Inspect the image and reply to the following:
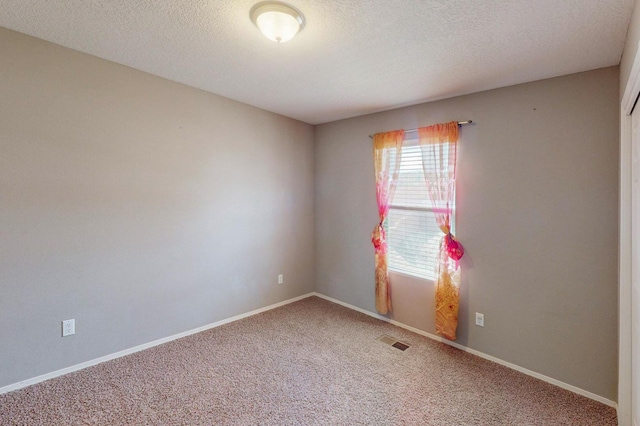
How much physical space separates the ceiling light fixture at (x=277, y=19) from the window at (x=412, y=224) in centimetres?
184

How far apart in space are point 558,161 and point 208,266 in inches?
128

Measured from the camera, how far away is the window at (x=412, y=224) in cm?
309

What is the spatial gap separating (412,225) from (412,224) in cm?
1

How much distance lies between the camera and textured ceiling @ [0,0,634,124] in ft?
5.40

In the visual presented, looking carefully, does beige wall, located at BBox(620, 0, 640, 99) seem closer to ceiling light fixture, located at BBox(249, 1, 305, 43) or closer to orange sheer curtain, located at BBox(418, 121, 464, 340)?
orange sheer curtain, located at BBox(418, 121, 464, 340)

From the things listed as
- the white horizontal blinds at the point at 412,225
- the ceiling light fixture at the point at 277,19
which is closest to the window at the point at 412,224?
the white horizontal blinds at the point at 412,225

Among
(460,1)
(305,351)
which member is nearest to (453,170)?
(460,1)

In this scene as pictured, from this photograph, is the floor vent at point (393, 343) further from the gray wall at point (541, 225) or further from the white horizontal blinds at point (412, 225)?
the white horizontal blinds at point (412, 225)

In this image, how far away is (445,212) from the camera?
2.89 m

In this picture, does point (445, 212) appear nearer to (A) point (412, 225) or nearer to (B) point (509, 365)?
(A) point (412, 225)

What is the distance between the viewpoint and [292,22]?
5.57 ft

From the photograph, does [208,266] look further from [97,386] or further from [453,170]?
[453,170]

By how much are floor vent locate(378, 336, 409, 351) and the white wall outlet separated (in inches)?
103

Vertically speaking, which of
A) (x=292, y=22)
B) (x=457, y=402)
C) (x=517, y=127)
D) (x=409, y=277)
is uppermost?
(x=292, y=22)
